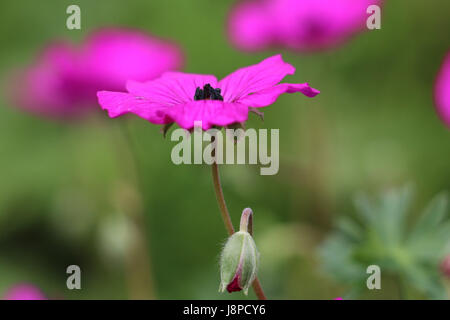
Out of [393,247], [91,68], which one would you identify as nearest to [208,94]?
[393,247]

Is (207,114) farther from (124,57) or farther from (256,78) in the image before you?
(124,57)

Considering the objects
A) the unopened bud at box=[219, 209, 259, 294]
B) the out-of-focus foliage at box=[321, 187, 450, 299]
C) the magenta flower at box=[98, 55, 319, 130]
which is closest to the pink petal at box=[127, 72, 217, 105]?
the magenta flower at box=[98, 55, 319, 130]

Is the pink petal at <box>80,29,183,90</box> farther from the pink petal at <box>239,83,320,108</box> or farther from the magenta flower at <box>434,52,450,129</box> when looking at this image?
the pink petal at <box>239,83,320,108</box>

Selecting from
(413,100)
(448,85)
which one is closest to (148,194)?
(413,100)

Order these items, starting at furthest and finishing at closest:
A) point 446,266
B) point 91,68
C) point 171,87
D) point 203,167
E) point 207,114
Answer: point 91,68 → point 203,167 → point 446,266 → point 171,87 → point 207,114

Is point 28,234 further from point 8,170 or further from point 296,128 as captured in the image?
point 296,128
